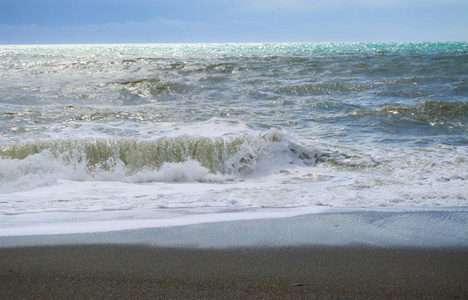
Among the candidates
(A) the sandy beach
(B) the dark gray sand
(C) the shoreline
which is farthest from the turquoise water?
(B) the dark gray sand

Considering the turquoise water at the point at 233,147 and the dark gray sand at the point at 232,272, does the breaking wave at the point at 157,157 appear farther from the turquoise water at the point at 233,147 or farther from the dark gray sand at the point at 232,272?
the dark gray sand at the point at 232,272

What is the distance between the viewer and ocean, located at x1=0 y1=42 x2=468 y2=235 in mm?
4145

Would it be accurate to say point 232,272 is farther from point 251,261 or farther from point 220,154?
point 220,154

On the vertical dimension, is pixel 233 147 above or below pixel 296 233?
above

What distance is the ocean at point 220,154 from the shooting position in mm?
4145

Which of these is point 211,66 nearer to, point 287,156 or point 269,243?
point 287,156

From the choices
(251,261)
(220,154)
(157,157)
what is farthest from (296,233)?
(157,157)

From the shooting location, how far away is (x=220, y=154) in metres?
6.47

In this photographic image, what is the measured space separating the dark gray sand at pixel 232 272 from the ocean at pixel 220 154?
69 centimetres

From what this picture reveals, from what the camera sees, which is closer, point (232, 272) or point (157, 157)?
point (232, 272)

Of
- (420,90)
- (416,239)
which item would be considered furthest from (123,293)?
(420,90)

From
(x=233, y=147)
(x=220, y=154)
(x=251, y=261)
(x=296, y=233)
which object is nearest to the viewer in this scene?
(x=251, y=261)

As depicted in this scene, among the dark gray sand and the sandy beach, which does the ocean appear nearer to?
the sandy beach

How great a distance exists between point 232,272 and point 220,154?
3.94 metres
